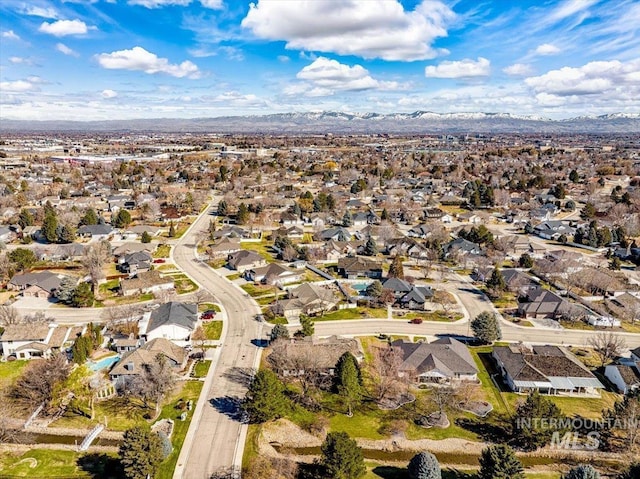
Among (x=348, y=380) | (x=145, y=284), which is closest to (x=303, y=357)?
(x=348, y=380)

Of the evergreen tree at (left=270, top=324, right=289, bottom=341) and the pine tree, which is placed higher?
the evergreen tree at (left=270, top=324, right=289, bottom=341)

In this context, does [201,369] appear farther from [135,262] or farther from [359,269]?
[135,262]

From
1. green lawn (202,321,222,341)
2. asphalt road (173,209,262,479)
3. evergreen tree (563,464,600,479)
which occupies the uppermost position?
evergreen tree (563,464,600,479)

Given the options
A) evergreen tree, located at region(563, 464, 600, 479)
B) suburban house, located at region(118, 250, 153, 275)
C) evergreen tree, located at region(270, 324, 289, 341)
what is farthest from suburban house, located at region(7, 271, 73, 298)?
evergreen tree, located at region(563, 464, 600, 479)

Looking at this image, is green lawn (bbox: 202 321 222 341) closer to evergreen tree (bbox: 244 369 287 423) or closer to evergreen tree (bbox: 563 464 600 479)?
evergreen tree (bbox: 244 369 287 423)

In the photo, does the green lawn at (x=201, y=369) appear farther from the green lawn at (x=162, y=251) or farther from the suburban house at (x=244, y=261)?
the green lawn at (x=162, y=251)

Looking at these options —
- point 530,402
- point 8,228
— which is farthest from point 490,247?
point 8,228
